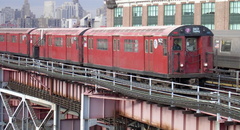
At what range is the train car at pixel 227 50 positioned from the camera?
3550 cm

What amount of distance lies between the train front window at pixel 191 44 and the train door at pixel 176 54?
19.1 inches

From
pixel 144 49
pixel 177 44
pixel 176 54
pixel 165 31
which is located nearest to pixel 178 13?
pixel 144 49

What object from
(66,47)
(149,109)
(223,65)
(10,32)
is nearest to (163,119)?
(149,109)

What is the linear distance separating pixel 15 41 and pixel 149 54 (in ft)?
Result: 93.8

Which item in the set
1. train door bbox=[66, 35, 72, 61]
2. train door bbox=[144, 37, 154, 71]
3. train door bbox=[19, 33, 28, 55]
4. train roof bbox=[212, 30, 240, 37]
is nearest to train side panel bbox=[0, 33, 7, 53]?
train door bbox=[19, 33, 28, 55]

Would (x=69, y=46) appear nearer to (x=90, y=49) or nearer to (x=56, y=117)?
(x=90, y=49)

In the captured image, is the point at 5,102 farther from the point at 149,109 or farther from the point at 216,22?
the point at 216,22

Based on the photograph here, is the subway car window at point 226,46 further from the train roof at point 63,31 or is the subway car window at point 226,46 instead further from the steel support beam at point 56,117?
the steel support beam at point 56,117

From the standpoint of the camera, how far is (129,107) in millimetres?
26656

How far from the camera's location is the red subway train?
26.8 m

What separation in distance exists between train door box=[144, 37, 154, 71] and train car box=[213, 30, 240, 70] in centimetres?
801

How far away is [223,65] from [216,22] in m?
26.9

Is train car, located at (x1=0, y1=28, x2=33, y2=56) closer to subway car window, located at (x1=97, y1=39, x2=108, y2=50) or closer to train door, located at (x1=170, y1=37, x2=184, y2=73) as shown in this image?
subway car window, located at (x1=97, y1=39, x2=108, y2=50)

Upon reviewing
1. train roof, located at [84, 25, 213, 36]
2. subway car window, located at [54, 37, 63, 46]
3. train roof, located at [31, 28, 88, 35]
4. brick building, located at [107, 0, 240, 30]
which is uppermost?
brick building, located at [107, 0, 240, 30]
